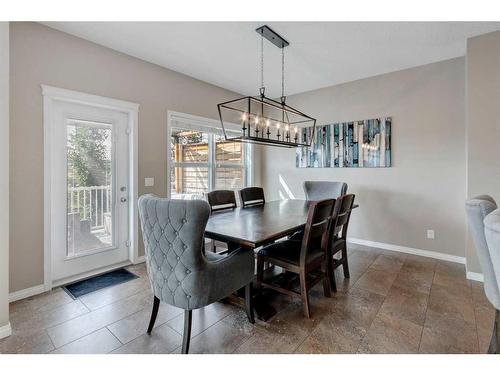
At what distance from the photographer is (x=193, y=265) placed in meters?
1.46

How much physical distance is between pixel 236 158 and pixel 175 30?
258cm

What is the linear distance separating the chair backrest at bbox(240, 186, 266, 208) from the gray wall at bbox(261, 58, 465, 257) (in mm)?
1472

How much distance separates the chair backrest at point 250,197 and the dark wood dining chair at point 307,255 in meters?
1.00

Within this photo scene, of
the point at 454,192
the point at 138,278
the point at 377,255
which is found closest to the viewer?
the point at 138,278

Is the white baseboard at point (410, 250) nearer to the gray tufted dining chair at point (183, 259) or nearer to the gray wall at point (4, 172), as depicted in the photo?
the gray tufted dining chair at point (183, 259)

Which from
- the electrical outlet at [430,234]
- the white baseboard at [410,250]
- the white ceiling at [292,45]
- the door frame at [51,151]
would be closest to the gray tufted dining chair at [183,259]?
the door frame at [51,151]

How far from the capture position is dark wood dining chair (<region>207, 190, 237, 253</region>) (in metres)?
Result: 2.83

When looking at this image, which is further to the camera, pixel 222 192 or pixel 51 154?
pixel 222 192

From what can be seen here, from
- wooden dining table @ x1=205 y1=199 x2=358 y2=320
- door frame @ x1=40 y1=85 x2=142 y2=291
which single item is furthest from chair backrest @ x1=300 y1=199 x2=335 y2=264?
door frame @ x1=40 y1=85 x2=142 y2=291

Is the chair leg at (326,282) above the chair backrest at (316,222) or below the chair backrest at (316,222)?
below

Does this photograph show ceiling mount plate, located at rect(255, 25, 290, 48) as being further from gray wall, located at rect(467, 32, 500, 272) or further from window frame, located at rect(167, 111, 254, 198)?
gray wall, located at rect(467, 32, 500, 272)

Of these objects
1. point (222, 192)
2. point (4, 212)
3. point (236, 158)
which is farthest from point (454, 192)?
point (4, 212)

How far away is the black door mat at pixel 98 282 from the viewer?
2.46 metres
